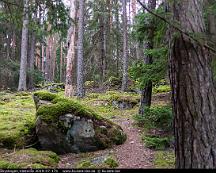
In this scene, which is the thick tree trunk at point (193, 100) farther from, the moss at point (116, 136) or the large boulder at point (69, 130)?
the moss at point (116, 136)

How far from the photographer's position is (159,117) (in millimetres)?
9469

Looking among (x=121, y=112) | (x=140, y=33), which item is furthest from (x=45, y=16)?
(x=121, y=112)

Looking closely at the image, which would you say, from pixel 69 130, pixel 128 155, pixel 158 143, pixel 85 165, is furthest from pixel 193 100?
pixel 69 130

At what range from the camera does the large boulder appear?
8.47 m

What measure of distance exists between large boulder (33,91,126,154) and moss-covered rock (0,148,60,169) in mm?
475

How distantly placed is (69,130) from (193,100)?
4.77 metres

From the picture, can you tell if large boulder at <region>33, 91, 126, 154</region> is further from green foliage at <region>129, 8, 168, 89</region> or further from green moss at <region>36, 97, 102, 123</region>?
green foliage at <region>129, 8, 168, 89</region>

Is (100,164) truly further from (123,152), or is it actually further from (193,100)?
(193,100)

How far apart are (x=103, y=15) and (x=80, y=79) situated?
7.77 m

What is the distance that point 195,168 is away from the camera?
430 centimetres

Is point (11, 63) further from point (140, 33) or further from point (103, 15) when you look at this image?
point (140, 33)

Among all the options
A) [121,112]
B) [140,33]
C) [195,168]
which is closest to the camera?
[195,168]

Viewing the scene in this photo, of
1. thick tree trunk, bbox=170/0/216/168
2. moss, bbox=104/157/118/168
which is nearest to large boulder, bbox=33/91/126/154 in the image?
moss, bbox=104/157/118/168

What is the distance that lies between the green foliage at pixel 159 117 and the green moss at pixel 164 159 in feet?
3.78
